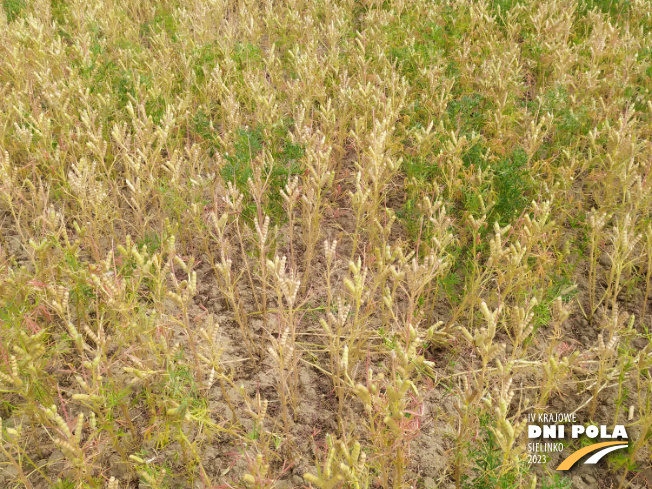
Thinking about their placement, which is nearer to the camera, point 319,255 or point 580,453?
point 580,453

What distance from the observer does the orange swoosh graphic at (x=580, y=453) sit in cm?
202

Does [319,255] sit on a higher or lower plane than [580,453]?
higher

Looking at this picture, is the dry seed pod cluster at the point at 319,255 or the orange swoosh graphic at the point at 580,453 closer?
the dry seed pod cluster at the point at 319,255

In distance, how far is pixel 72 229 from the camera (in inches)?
119

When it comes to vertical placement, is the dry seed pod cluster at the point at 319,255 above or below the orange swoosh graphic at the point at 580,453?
above

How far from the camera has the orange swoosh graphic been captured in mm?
2020

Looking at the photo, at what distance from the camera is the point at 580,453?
6.68 feet

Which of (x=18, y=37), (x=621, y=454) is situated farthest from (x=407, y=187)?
(x=18, y=37)

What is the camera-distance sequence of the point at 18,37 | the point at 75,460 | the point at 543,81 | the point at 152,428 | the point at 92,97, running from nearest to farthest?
the point at 75,460 < the point at 152,428 < the point at 92,97 < the point at 18,37 < the point at 543,81

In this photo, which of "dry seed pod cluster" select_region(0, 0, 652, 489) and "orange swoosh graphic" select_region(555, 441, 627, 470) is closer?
"dry seed pod cluster" select_region(0, 0, 652, 489)

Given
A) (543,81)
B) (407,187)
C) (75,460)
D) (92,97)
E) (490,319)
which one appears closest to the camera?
(75,460)

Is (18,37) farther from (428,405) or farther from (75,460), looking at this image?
(428,405)

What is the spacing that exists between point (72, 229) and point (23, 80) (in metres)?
1.41

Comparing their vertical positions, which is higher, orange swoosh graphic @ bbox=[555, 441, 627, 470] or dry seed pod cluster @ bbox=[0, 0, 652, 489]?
dry seed pod cluster @ bbox=[0, 0, 652, 489]
